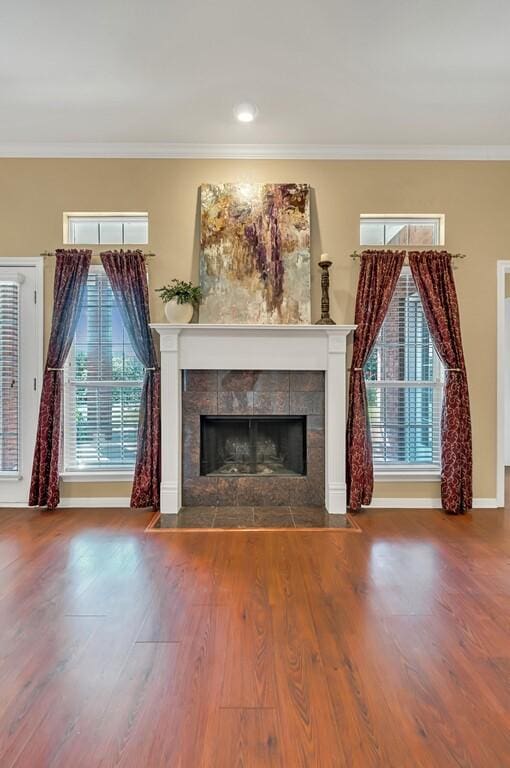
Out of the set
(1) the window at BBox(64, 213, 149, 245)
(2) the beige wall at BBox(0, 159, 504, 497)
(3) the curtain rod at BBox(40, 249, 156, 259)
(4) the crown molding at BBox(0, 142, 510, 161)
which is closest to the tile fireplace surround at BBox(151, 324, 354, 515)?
(2) the beige wall at BBox(0, 159, 504, 497)

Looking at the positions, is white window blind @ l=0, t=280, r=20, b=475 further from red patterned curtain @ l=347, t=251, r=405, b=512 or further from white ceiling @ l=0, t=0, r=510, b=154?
red patterned curtain @ l=347, t=251, r=405, b=512

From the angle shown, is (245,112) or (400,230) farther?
(400,230)

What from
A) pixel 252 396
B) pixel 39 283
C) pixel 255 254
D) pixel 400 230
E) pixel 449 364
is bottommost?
pixel 252 396

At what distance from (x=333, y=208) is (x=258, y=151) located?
0.86 metres

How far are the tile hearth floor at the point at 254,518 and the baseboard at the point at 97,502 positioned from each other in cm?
58

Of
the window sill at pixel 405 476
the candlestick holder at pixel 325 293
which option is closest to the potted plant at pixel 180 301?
the candlestick holder at pixel 325 293

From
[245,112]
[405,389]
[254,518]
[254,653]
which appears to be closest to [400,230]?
[405,389]

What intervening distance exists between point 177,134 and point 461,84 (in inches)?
88.9

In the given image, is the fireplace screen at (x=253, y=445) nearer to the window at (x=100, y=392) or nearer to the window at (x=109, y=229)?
the window at (x=100, y=392)

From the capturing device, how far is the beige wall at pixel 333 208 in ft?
13.6

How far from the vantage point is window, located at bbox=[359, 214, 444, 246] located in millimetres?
4258

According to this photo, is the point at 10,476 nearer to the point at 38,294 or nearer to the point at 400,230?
the point at 38,294

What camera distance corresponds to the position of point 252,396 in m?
4.15

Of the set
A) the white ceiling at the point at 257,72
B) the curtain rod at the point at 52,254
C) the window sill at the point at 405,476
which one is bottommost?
the window sill at the point at 405,476
